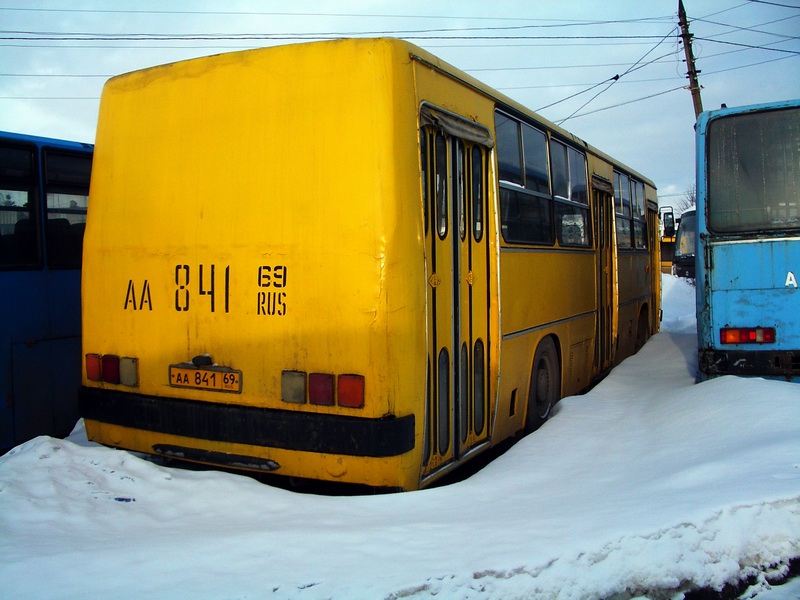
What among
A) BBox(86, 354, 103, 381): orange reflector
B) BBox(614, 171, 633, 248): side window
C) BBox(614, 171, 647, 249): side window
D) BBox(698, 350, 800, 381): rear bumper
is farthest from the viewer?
BBox(614, 171, 647, 249): side window

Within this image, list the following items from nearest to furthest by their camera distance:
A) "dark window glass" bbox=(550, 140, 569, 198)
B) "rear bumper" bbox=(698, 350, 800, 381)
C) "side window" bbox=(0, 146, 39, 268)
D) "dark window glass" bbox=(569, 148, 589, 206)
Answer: "rear bumper" bbox=(698, 350, 800, 381) < "side window" bbox=(0, 146, 39, 268) < "dark window glass" bbox=(550, 140, 569, 198) < "dark window glass" bbox=(569, 148, 589, 206)

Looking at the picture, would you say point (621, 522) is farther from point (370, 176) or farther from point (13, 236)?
point (13, 236)

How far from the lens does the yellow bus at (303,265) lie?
3844 mm

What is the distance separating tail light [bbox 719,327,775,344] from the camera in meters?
5.94

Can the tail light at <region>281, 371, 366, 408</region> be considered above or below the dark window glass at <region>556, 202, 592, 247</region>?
below

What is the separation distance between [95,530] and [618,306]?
792 cm

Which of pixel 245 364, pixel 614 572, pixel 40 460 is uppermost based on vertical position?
pixel 245 364

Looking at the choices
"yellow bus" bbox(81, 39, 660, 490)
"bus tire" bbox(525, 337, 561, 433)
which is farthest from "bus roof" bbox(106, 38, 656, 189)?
"bus tire" bbox(525, 337, 561, 433)

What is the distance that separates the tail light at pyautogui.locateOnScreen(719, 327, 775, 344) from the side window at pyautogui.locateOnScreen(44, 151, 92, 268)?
19.1ft

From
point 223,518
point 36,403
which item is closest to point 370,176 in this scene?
point 223,518

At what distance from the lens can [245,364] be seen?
4176 mm

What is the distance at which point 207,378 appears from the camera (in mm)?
4297

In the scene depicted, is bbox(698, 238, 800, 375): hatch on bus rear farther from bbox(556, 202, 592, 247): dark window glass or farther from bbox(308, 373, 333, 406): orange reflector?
bbox(308, 373, 333, 406): orange reflector

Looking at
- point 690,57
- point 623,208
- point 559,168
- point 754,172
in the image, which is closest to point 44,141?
point 559,168
